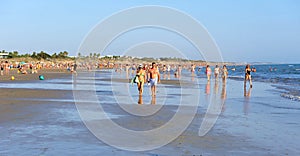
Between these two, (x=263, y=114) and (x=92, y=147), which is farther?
(x=263, y=114)

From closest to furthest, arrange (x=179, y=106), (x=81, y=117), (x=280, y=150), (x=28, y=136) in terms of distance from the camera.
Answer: (x=280, y=150)
(x=28, y=136)
(x=81, y=117)
(x=179, y=106)

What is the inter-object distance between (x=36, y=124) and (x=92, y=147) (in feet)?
9.90

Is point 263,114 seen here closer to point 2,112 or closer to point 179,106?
point 179,106

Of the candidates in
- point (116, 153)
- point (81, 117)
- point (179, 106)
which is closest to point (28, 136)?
point (116, 153)

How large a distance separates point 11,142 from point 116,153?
220 cm

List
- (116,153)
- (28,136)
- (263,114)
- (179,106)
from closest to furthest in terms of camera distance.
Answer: (116,153)
(28,136)
(263,114)
(179,106)

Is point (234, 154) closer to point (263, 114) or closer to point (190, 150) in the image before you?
point (190, 150)

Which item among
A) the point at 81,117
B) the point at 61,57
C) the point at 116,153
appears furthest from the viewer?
the point at 61,57

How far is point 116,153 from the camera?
6.84m

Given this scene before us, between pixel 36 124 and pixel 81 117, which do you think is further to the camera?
pixel 81 117

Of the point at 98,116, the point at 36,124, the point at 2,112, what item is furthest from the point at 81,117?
the point at 2,112

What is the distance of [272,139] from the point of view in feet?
27.7

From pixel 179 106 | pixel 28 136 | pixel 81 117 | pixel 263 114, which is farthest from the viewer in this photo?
pixel 179 106

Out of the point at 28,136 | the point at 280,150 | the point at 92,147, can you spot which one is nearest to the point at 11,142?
the point at 28,136
